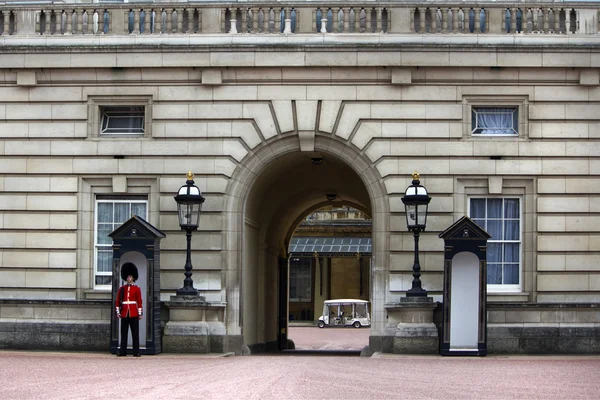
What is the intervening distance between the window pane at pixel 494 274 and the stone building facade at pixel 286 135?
0.04 metres

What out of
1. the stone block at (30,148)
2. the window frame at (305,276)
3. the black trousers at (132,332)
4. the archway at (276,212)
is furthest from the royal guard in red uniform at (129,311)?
the window frame at (305,276)

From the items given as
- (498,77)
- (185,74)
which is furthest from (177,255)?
(498,77)

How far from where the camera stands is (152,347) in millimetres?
23469

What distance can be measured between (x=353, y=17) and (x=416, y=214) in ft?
12.6

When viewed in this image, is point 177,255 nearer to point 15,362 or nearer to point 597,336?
point 15,362

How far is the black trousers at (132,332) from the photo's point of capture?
914 inches

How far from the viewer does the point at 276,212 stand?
98.5 feet

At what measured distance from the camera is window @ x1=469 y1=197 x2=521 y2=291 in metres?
25.0

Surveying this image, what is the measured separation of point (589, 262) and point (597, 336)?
4.33 ft

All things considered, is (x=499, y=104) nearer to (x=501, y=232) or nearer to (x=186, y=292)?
(x=501, y=232)

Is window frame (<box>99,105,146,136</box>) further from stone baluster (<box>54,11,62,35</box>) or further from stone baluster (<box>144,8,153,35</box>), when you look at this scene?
stone baluster (<box>54,11,62,35</box>)

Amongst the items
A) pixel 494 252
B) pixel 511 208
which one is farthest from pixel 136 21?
pixel 494 252

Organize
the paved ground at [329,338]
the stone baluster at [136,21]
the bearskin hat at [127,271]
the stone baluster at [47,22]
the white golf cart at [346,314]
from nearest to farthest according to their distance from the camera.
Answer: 1. the bearskin hat at [127,271]
2. the stone baluster at [136,21]
3. the stone baluster at [47,22]
4. the paved ground at [329,338]
5. the white golf cart at [346,314]

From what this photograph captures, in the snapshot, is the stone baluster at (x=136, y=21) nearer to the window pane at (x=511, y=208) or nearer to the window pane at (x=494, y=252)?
the window pane at (x=511, y=208)
